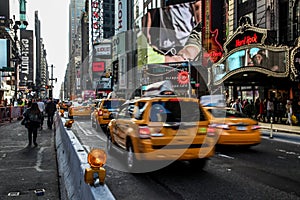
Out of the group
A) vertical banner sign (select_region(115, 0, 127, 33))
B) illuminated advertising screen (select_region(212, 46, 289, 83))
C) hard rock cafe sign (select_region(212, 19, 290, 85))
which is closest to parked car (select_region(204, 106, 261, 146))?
hard rock cafe sign (select_region(212, 19, 290, 85))

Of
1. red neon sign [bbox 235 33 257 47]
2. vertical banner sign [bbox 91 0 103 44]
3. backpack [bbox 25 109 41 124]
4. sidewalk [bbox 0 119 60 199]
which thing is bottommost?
sidewalk [bbox 0 119 60 199]

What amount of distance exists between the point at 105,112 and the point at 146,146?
10624 mm

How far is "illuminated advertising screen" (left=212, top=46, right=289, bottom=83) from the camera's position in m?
21.0

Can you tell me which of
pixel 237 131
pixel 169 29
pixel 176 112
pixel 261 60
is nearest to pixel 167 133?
pixel 176 112

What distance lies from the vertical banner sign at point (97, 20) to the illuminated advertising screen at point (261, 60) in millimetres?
101420

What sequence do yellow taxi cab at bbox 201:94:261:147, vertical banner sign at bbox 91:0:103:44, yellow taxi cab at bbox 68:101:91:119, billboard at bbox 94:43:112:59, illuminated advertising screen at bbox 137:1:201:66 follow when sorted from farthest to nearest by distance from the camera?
1. vertical banner sign at bbox 91:0:103:44
2. billboard at bbox 94:43:112:59
3. illuminated advertising screen at bbox 137:1:201:66
4. yellow taxi cab at bbox 68:101:91:119
5. yellow taxi cab at bbox 201:94:261:147

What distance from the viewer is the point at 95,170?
442cm

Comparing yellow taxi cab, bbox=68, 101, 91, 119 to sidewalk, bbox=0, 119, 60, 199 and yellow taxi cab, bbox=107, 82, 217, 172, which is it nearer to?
sidewalk, bbox=0, 119, 60, 199

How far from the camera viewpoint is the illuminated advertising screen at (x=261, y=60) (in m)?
21.0

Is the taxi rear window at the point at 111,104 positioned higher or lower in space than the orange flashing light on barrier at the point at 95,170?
higher

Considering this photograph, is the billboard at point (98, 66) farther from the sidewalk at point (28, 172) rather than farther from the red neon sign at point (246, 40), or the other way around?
the sidewalk at point (28, 172)

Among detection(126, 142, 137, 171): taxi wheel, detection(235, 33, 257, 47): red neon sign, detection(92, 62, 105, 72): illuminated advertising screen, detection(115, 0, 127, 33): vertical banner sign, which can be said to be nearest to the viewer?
detection(126, 142, 137, 171): taxi wheel

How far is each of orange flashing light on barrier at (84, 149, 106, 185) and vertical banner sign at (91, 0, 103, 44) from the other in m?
120

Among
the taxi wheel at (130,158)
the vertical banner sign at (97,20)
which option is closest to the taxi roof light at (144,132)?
the taxi wheel at (130,158)
